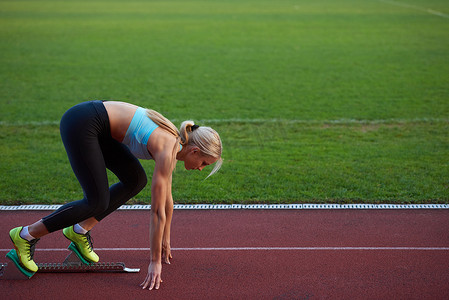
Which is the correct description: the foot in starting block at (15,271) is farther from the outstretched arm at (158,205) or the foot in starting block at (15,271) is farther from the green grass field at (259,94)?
the green grass field at (259,94)

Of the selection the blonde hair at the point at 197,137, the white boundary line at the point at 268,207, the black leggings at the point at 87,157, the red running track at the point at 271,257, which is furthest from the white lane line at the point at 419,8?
the black leggings at the point at 87,157

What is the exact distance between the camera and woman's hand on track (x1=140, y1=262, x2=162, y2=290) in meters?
4.24

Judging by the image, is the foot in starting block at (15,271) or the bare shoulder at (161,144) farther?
the foot in starting block at (15,271)

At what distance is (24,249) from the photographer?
14.6 feet

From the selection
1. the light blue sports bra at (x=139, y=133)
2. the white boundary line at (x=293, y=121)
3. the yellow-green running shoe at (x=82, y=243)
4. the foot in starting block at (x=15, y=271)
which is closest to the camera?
the light blue sports bra at (x=139, y=133)

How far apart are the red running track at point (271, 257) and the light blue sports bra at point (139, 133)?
1167mm

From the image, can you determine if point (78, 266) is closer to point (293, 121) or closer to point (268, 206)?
point (268, 206)

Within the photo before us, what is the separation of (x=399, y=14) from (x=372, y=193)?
76.5ft

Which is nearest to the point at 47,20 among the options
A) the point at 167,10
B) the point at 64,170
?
the point at 167,10

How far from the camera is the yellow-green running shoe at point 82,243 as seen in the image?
4.64 meters

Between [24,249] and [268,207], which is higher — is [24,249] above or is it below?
above

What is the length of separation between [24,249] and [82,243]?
0.48m

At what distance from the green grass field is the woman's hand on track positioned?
84.0 inches

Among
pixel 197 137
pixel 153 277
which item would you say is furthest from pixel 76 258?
pixel 197 137
